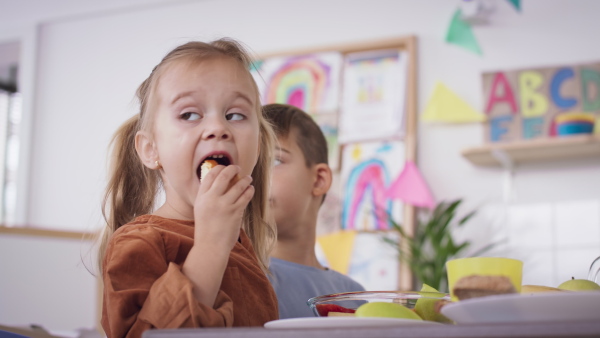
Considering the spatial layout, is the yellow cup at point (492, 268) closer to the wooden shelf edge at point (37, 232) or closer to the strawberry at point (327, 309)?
the strawberry at point (327, 309)

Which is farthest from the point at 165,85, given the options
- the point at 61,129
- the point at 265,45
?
the point at 61,129

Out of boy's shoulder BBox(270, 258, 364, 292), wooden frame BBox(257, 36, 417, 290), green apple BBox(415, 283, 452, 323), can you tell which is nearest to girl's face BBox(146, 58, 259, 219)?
green apple BBox(415, 283, 452, 323)

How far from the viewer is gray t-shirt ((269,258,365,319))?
1446 mm

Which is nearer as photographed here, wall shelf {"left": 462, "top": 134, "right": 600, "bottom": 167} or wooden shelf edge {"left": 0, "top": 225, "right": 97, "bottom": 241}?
wooden shelf edge {"left": 0, "top": 225, "right": 97, "bottom": 241}

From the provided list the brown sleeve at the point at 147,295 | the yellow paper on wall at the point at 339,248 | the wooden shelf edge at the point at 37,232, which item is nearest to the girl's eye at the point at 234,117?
the brown sleeve at the point at 147,295

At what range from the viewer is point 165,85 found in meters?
1.00

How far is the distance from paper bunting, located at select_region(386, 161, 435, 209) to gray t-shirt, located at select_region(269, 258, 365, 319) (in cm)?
160

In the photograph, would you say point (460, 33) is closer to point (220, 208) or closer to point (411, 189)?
point (411, 189)

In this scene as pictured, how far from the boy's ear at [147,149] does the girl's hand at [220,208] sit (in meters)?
0.20

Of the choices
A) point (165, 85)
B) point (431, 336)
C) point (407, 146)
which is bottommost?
point (431, 336)

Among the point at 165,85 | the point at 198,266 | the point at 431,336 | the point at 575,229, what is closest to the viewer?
the point at 431,336

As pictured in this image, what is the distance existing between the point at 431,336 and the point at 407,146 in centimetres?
284

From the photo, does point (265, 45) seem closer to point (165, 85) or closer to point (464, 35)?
point (464, 35)

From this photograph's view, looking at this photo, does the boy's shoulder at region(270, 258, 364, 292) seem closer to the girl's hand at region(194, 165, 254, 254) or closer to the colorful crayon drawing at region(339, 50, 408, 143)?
the girl's hand at region(194, 165, 254, 254)
